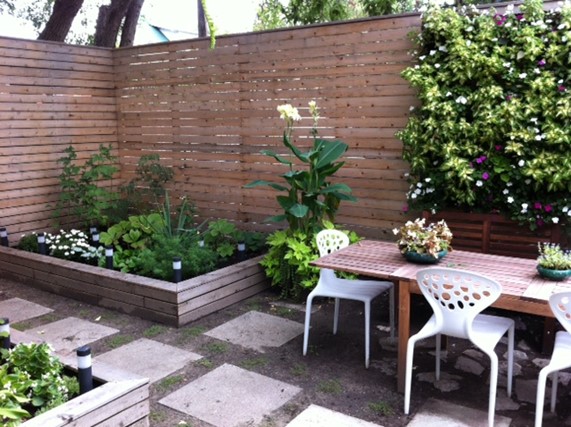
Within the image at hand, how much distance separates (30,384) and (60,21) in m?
6.56

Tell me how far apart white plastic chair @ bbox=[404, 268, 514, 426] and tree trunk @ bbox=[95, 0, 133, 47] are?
272 inches

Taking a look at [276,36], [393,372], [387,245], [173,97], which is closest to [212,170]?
[173,97]

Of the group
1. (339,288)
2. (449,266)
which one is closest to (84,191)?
(339,288)

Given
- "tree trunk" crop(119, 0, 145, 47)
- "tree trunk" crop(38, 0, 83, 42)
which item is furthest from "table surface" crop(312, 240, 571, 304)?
"tree trunk" crop(119, 0, 145, 47)

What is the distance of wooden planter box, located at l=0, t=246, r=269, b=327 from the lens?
4008mm

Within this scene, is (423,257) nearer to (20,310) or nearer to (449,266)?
(449,266)

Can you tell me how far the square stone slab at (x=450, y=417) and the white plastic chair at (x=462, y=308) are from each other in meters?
0.10

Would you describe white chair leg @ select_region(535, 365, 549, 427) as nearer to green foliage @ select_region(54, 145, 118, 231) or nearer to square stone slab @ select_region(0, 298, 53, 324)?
square stone slab @ select_region(0, 298, 53, 324)

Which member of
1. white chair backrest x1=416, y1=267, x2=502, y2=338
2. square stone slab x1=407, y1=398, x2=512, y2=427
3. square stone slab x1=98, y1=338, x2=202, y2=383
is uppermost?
white chair backrest x1=416, y1=267, x2=502, y2=338

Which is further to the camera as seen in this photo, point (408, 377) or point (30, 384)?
point (408, 377)

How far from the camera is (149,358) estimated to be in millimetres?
3424

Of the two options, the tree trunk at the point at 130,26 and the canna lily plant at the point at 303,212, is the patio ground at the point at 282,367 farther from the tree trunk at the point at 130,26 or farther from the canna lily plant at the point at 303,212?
the tree trunk at the point at 130,26

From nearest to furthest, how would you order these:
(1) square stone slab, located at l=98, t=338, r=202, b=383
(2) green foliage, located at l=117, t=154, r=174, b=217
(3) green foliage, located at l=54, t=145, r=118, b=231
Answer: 1. (1) square stone slab, located at l=98, t=338, r=202, b=383
2. (3) green foliage, located at l=54, t=145, r=118, b=231
3. (2) green foliage, located at l=117, t=154, r=174, b=217

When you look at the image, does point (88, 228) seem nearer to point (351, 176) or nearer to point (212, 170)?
point (212, 170)
